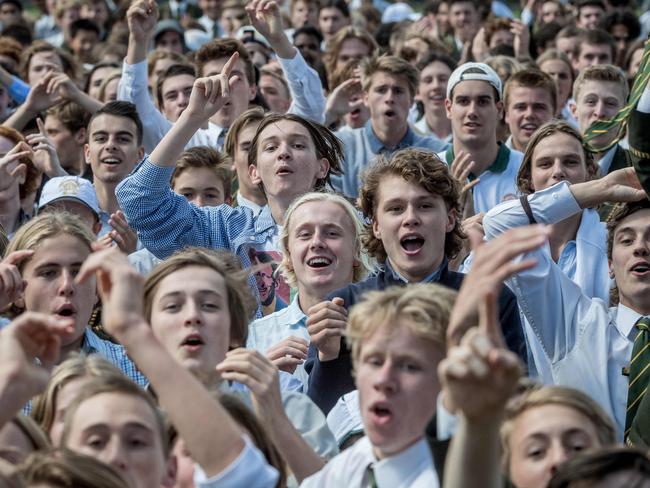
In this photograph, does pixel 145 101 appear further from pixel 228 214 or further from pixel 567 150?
pixel 567 150

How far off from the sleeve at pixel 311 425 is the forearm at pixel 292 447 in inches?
14.0

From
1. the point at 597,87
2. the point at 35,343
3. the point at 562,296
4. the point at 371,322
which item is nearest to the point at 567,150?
the point at 562,296

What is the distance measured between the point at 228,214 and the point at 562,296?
5.84ft

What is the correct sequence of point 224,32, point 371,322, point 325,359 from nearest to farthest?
point 371,322 → point 325,359 → point 224,32

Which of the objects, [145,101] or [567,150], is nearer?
[567,150]

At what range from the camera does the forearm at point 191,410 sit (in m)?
3.85

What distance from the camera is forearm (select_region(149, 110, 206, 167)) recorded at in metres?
6.60

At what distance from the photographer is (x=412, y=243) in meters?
6.09

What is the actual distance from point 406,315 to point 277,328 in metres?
2.17

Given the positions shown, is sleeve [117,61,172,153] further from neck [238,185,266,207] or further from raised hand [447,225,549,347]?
raised hand [447,225,549,347]

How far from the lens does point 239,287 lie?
5.25m

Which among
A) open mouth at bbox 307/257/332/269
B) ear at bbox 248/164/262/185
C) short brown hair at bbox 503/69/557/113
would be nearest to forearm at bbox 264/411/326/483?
open mouth at bbox 307/257/332/269

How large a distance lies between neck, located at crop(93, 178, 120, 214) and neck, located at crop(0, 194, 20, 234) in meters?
0.52

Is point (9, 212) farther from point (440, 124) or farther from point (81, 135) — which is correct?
point (440, 124)
